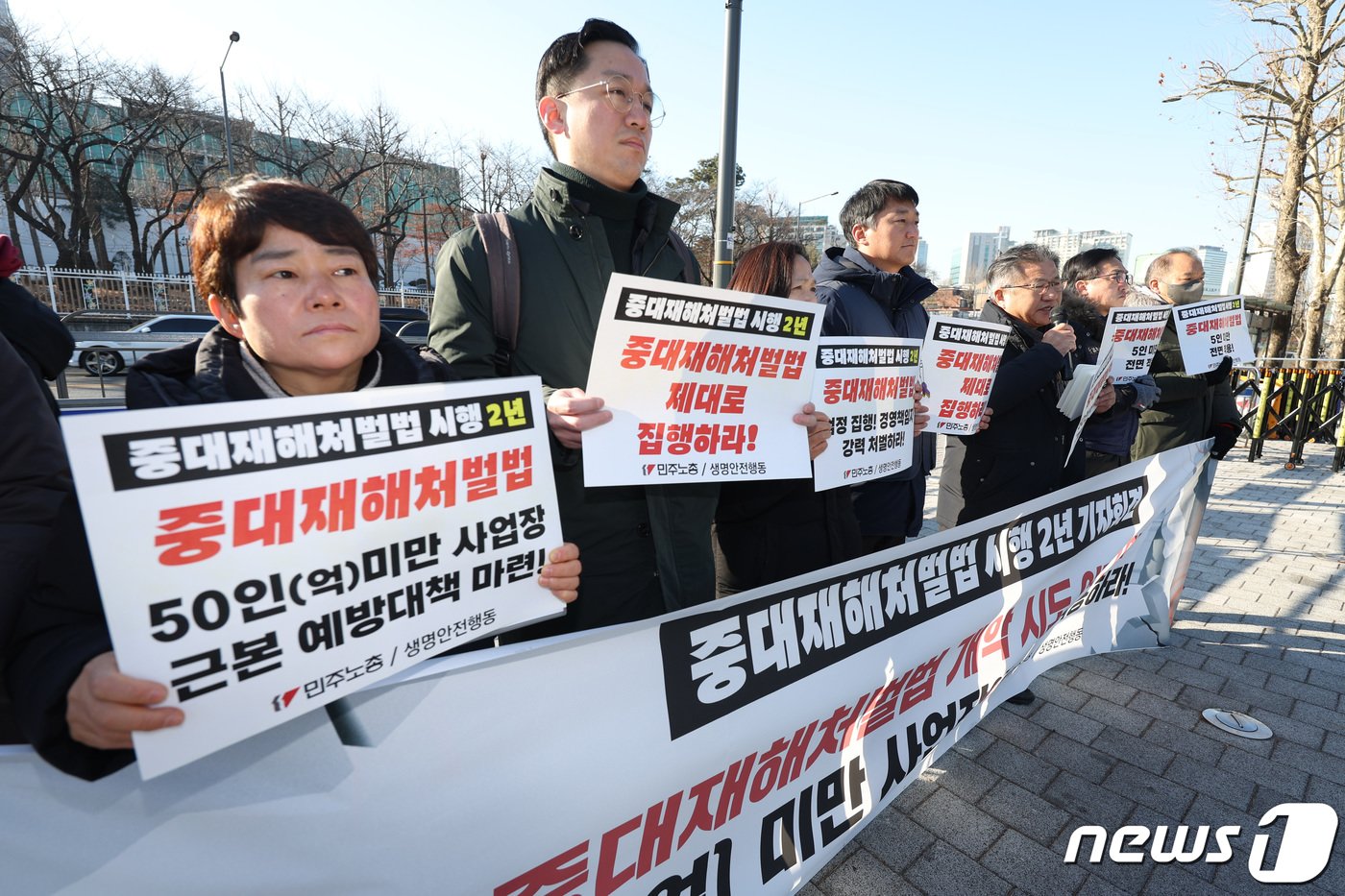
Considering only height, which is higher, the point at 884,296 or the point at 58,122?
the point at 58,122

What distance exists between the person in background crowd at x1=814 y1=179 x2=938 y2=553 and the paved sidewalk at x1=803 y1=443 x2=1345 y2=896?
1109 mm

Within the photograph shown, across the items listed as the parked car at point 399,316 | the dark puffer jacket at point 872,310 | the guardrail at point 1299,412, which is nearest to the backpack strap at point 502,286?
the dark puffer jacket at point 872,310

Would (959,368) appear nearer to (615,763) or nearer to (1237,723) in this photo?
(1237,723)

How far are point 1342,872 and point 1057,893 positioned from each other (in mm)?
1093

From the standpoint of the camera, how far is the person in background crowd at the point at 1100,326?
4.13 metres

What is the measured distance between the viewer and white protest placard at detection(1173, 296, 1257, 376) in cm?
429

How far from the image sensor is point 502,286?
1955mm

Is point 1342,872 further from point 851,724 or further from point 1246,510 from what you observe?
point 1246,510

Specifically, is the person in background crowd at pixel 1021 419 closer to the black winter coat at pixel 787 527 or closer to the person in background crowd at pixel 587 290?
the black winter coat at pixel 787 527

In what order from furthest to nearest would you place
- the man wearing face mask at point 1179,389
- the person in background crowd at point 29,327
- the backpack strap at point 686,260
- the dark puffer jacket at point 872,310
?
the man wearing face mask at point 1179,389
the dark puffer jacket at point 872,310
the person in background crowd at point 29,327
the backpack strap at point 686,260

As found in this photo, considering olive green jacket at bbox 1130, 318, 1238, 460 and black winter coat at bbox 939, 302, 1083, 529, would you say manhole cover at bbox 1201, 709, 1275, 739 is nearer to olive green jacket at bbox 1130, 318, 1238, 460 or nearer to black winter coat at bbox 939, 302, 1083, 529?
black winter coat at bbox 939, 302, 1083, 529

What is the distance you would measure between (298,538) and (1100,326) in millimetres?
4575

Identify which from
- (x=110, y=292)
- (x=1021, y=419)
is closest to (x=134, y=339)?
(x=110, y=292)

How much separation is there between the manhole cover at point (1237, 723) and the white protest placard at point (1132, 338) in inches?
70.3
